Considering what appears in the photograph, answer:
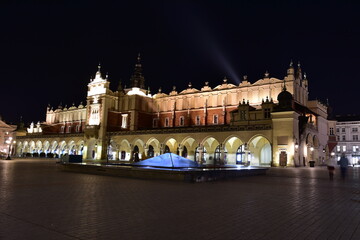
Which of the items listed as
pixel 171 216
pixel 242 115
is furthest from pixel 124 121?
pixel 171 216

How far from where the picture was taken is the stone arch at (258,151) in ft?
127

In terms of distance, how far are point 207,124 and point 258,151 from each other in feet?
45.4

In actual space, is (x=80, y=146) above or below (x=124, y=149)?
above

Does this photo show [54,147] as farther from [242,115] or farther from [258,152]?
[258,152]

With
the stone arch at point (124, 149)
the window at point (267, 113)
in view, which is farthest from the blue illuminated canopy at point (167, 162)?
the stone arch at point (124, 149)

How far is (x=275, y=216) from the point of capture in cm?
713

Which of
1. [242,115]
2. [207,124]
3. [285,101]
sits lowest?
[207,124]

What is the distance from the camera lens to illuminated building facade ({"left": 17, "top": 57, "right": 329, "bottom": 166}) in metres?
37.2

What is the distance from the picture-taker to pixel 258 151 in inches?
1608

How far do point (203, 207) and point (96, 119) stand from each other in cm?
5425

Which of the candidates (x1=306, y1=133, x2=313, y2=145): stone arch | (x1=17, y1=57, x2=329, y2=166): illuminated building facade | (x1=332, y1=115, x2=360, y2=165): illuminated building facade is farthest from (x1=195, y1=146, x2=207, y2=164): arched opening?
(x1=332, y1=115, x2=360, y2=165): illuminated building facade

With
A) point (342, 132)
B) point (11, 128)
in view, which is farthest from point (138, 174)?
point (11, 128)

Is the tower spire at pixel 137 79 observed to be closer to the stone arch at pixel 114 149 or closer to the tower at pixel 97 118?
the tower at pixel 97 118

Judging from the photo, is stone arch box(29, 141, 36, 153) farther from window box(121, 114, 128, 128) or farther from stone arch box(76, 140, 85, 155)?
window box(121, 114, 128, 128)
